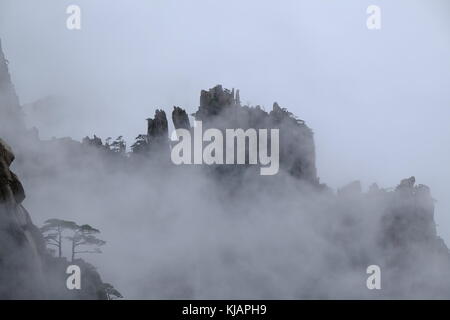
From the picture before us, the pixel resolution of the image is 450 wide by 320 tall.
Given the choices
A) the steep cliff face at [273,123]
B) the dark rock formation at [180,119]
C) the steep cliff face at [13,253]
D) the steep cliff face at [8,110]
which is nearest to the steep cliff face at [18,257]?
the steep cliff face at [13,253]

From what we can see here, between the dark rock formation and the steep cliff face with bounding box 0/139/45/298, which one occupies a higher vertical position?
the dark rock formation

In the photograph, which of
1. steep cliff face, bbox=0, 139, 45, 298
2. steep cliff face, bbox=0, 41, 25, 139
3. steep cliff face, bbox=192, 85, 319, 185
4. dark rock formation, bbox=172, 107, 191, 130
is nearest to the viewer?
steep cliff face, bbox=0, 139, 45, 298

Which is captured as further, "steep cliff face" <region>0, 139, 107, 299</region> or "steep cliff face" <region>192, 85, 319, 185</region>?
"steep cliff face" <region>192, 85, 319, 185</region>

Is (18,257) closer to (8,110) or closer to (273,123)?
(8,110)

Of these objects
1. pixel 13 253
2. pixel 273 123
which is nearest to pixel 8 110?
pixel 273 123

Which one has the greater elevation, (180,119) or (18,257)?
(180,119)

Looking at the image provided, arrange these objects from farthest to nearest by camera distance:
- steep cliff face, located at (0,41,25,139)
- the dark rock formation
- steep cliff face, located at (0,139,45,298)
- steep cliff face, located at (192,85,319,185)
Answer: steep cliff face, located at (192,85,319,185), the dark rock formation, steep cliff face, located at (0,41,25,139), steep cliff face, located at (0,139,45,298)

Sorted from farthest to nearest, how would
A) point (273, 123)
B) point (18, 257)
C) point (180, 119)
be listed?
point (273, 123) → point (180, 119) → point (18, 257)

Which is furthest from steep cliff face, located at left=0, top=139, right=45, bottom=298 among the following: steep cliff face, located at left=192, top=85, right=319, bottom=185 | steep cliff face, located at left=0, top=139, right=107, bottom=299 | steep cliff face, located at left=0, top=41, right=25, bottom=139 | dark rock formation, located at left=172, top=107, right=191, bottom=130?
steep cliff face, located at left=192, top=85, right=319, bottom=185

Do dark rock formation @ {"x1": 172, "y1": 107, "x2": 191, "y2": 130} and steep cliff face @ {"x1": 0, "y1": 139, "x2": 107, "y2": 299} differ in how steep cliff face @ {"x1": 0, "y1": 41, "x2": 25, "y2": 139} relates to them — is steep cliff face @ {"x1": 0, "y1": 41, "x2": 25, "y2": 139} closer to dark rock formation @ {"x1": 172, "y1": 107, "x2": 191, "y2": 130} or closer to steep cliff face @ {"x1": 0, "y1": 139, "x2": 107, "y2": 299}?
dark rock formation @ {"x1": 172, "y1": 107, "x2": 191, "y2": 130}

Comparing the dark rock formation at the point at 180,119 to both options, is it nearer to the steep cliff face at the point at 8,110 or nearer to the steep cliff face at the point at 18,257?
the steep cliff face at the point at 8,110

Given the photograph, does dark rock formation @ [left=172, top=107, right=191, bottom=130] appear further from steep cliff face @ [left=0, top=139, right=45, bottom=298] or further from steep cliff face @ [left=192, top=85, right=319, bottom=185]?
steep cliff face @ [left=0, top=139, right=45, bottom=298]
